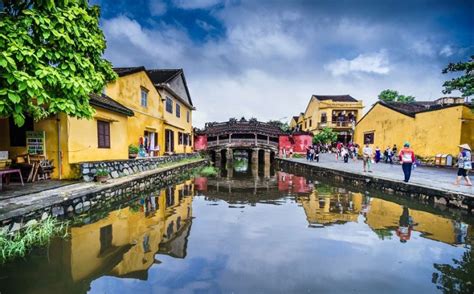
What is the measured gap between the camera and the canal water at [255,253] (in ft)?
11.6

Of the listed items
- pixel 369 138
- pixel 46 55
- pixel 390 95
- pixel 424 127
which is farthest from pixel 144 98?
pixel 390 95

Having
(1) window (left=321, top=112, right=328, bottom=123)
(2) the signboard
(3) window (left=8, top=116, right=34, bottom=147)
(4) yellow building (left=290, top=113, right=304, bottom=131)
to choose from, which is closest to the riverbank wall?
(2) the signboard

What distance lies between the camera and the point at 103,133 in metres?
10.6

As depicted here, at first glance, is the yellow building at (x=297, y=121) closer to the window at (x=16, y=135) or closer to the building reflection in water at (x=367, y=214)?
the building reflection in water at (x=367, y=214)

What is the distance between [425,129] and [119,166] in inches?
757

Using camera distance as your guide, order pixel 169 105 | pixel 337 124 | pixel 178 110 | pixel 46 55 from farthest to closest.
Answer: pixel 337 124, pixel 178 110, pixel 169 105, pixel 46 55

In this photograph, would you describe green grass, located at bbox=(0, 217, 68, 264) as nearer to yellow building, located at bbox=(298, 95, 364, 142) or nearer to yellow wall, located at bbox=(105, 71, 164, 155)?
yellow wall, located at bbox=(105, 71, 164, 155)

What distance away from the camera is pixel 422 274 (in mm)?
3871

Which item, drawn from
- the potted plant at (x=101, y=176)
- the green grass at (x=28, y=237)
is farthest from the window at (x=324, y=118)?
the green grass at (x=28, y=237)

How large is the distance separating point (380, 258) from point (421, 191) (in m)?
5.72

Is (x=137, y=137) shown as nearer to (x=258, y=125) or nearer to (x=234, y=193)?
(x=234, y=193)

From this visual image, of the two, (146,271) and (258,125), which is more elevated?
(258,125)

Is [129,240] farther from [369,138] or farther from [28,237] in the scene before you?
[369,138]

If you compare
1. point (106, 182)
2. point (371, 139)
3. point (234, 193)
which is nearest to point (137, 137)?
point (106, 182)
